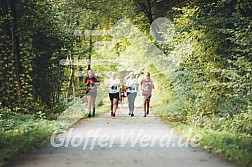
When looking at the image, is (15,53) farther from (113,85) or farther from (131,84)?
(131,84)

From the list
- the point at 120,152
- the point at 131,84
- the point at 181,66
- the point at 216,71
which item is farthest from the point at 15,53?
the point at 120,152

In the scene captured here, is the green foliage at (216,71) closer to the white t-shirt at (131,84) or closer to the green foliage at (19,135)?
the white t-shirt at (131,84)

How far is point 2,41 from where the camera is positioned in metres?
18.7

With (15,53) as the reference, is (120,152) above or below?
below

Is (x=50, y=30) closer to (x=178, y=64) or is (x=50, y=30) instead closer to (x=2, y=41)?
(x=2, y=41)

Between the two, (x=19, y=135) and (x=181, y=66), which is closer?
(x=19, y=135)

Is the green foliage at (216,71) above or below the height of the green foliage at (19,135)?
above

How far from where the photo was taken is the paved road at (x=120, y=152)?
816 cm

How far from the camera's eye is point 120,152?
9.50 m

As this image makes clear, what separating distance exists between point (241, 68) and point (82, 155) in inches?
261

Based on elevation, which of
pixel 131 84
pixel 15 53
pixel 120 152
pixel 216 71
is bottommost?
pixel 120 152

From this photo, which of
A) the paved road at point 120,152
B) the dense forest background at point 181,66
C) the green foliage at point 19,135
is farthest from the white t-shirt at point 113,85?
the paved road at point 120,152

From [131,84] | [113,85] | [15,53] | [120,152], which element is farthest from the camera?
[131,84]

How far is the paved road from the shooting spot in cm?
816
